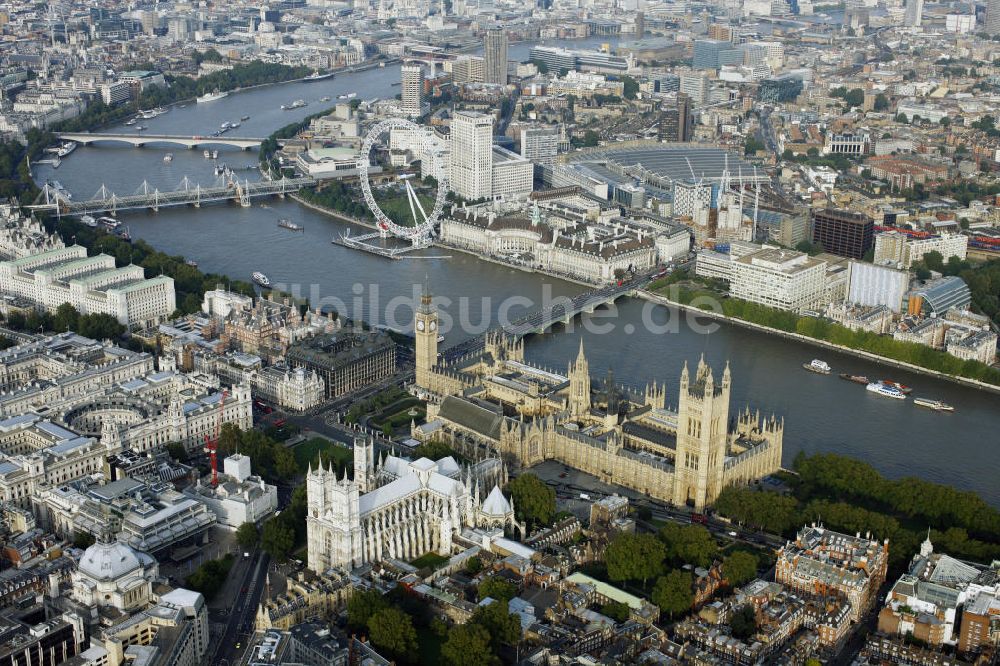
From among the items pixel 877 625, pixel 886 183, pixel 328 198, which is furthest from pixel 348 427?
pixel 886 183

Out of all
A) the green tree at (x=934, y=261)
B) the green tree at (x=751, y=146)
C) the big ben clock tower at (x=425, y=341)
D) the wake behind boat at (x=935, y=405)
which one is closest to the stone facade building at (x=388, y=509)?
the big ben clock tower at (x=425, y=341)

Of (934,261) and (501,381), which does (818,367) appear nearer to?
(501,381)

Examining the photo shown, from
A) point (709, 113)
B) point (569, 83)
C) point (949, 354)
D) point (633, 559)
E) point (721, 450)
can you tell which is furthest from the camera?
point (569, 83)

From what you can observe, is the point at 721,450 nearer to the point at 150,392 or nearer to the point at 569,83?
the point at 150,392

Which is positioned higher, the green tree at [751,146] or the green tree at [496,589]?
the green tree at [751,146]

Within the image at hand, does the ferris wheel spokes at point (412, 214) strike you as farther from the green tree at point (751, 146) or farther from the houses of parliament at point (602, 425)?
the green tree at point (751, 146)

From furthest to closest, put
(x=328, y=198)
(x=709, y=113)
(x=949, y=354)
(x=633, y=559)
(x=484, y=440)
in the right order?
(x=709, y=113)
(x=328, y=198)
(x=949, y=354)
(x=484, y=440)
(x=633, y=559)
